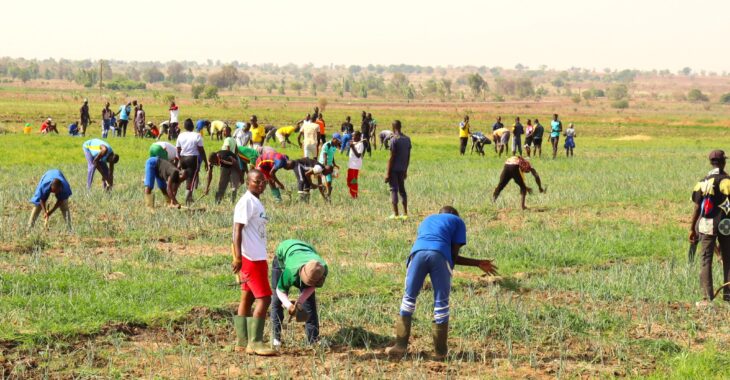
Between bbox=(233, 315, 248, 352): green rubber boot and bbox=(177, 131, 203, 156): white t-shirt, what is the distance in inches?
365

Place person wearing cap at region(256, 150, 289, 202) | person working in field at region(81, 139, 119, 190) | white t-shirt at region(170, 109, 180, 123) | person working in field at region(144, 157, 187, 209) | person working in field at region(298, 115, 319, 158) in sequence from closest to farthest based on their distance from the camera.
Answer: person wearing cap at region(256, 150, 289, 202)
person working in field at region(144, 157, 187, 209)
person working in field at region(81, 139, 119, 190)
person working in field at region(298, 115, 319, 158)
white t-shirt at region(170, 109, 180, 123)

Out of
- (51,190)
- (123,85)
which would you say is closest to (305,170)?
(51,190)

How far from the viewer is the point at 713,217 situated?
35.9ft

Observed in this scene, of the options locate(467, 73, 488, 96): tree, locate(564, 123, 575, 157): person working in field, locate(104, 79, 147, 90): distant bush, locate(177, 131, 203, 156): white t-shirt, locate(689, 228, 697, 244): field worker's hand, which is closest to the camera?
locate(689, 228, 697, 244): field worker's hand

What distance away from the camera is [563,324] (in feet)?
32.0

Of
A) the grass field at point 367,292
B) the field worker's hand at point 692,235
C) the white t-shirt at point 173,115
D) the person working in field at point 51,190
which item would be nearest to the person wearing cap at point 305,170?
the grass field at point 367,292

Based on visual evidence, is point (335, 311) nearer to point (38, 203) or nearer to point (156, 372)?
point (156, 372)

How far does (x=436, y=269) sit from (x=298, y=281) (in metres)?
1.25

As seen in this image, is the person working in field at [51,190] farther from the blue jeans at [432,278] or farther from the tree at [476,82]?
the tree at [476,82]

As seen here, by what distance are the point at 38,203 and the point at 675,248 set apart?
1009cm

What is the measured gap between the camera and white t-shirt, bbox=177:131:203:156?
57.8 feet

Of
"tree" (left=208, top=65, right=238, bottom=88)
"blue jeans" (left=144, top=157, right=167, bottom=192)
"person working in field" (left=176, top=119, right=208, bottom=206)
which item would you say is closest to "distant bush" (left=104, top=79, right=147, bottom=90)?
"tree" (left=208, top=65, right=238, bottom=88)

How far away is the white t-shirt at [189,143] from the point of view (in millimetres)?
17625

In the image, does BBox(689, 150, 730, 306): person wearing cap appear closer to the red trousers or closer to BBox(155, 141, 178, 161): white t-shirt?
the red trousers
